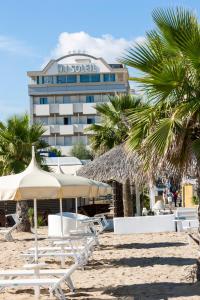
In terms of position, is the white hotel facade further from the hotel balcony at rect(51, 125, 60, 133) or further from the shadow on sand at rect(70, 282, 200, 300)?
the shadow on sand at rect(70, 282, 200, 300)

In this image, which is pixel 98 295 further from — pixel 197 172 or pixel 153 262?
pixel 153 262

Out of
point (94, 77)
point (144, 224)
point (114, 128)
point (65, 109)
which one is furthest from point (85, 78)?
point (144, 224)

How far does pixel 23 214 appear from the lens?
74.4ft

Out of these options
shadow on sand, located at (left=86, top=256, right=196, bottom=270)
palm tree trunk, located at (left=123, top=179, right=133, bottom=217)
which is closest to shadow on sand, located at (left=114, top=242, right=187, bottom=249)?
shadow on sand, located at (left=86, top=256, right=196, bottom=270)

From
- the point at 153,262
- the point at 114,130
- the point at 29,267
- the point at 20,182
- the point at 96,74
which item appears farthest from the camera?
the point at 96,74

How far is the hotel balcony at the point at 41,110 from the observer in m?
87.1

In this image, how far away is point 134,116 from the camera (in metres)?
9.56

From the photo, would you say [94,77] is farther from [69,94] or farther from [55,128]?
[55,128]

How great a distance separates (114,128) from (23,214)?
6.04m

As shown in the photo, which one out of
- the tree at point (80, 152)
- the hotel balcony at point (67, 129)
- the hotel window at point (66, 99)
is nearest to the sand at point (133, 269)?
the tree at point (80, 152)

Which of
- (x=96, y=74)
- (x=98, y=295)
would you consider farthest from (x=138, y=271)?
(x=96, y=74)

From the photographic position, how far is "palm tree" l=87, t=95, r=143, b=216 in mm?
24523

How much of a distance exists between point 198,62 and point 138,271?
4793 millimetres

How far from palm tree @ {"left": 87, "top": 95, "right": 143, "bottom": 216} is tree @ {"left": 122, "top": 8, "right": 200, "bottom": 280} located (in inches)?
560
